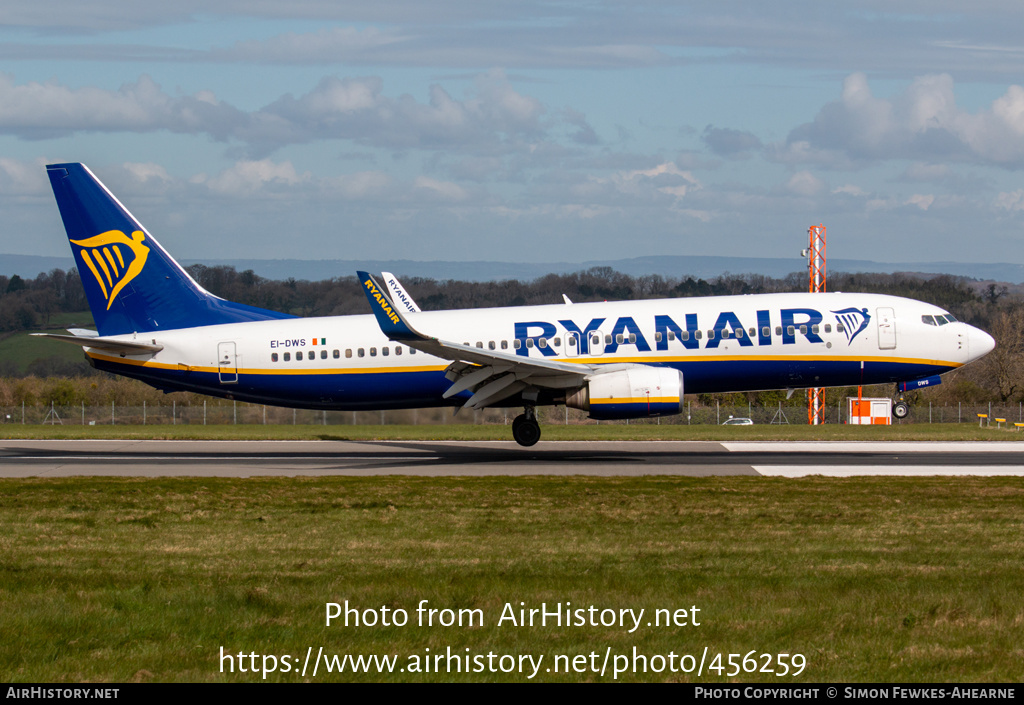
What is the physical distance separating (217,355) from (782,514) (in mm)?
19582

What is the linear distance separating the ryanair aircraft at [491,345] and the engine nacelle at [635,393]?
0.04 m

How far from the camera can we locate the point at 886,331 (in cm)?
2914

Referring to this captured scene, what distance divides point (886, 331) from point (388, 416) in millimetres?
28947

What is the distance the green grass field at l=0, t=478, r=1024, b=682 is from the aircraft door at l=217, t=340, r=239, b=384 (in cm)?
1008

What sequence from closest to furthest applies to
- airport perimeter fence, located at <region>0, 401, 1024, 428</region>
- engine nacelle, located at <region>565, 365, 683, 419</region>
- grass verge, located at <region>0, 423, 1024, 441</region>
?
engine nacelle, located at <region>565, 365, 683, 419</region> → grass verge, located at <region>0, 423, 1024, 441</region> → airport perimeter fence, located at <region>0, 401, 1024, 428</region>

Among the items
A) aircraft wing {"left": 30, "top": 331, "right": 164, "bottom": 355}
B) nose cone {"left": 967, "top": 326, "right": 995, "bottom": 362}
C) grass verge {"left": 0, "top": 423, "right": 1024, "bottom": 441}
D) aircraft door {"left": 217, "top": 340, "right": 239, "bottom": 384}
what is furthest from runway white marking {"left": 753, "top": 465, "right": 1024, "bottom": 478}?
aircraft wing {"left": 30, "top": 331, "right": 164, "bottom": 355}

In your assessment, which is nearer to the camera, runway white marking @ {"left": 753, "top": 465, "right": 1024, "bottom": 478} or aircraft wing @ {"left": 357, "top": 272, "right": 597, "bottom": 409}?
runway white marking @ {"left": 753, "top": 465, "right": 1024, "bottom": 478}

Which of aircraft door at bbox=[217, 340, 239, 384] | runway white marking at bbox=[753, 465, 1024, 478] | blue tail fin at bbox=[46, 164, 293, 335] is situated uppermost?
blue tail fin at bbox=[46, 164, 293, 335]

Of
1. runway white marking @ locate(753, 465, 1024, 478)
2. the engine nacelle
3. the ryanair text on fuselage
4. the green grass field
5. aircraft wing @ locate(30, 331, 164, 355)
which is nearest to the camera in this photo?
the green grass field

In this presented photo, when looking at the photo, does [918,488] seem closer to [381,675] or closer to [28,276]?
[381,675]

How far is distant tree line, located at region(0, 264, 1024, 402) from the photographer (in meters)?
108

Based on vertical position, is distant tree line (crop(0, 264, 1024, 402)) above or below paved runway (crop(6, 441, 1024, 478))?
above

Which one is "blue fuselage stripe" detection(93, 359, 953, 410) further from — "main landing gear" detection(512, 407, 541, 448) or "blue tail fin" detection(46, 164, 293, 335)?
"blue tail fin" detection(46, 164, 293, 335)

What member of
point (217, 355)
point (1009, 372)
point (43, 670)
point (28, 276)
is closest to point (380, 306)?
point (217, 355)
